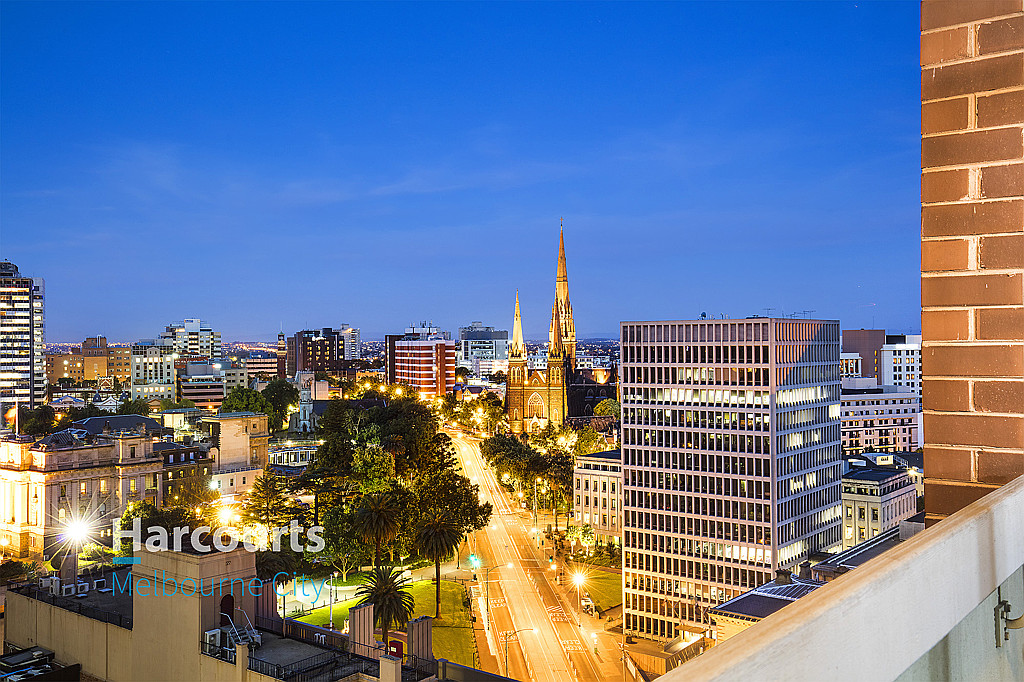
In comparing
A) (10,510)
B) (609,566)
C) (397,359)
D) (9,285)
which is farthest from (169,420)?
(397,359)

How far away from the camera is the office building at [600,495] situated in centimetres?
5625

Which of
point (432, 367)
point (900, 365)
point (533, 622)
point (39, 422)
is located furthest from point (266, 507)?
point (432, 367)

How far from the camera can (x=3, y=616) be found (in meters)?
27.9

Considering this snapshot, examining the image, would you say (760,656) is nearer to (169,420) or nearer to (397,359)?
(169,420)

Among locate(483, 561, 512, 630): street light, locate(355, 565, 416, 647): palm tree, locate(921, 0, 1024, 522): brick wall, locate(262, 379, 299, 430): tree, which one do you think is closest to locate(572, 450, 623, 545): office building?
locate(483, 561, 512, 630): street light

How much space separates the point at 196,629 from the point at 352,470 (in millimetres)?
35363

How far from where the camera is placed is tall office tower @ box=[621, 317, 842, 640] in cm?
4203

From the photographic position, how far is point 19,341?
109750 mm

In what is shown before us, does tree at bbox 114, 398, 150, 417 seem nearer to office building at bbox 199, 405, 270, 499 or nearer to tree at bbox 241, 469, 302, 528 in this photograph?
office building at bbox 199, 405, 270, 499

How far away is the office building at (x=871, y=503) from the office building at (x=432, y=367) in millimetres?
102566

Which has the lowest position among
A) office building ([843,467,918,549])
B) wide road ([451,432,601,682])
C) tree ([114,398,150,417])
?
wide road ([451,432,601,682])

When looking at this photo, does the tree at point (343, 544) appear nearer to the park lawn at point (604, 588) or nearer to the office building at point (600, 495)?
the park lawn at point (604, 588)

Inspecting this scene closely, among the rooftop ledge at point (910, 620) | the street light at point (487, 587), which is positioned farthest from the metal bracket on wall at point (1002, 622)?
the street light at point (487, 587)

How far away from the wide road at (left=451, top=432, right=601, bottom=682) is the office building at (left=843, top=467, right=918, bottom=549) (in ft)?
77.8
